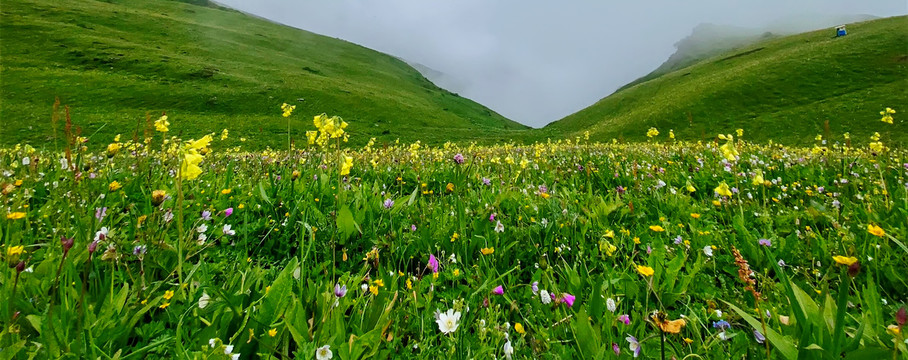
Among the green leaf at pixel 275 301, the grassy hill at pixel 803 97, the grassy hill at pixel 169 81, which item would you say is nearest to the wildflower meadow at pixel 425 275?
the green leaf at pixel 275 301

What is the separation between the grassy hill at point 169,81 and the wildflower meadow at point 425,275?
1010 inches

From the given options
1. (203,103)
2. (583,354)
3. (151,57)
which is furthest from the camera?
(151,57)

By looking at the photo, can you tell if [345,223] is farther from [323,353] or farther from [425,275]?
[323,353]

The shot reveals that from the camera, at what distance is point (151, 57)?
59188 mm

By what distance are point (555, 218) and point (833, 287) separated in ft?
5.86

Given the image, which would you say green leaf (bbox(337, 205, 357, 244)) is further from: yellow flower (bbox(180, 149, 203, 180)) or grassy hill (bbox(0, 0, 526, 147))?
grassy hill (bbox(0, 0, 526, 147))

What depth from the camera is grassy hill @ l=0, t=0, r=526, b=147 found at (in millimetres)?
39562

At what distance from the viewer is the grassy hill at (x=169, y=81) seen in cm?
3956

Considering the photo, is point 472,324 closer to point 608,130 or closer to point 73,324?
point 73,324

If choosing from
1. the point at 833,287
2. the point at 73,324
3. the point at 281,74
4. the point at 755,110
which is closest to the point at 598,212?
the point at 833,287

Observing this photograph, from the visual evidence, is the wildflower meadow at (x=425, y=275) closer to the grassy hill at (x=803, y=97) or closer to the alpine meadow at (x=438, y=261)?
the alpine meadow at (x=438, y=261)

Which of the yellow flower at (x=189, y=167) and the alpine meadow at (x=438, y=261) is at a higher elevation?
the yellow flower at (x=189, y=167)

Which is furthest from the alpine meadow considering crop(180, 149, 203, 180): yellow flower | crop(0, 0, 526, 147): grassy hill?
crop(0, 0, 526, 147): grassy hill

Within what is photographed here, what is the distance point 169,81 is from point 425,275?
65.1m
